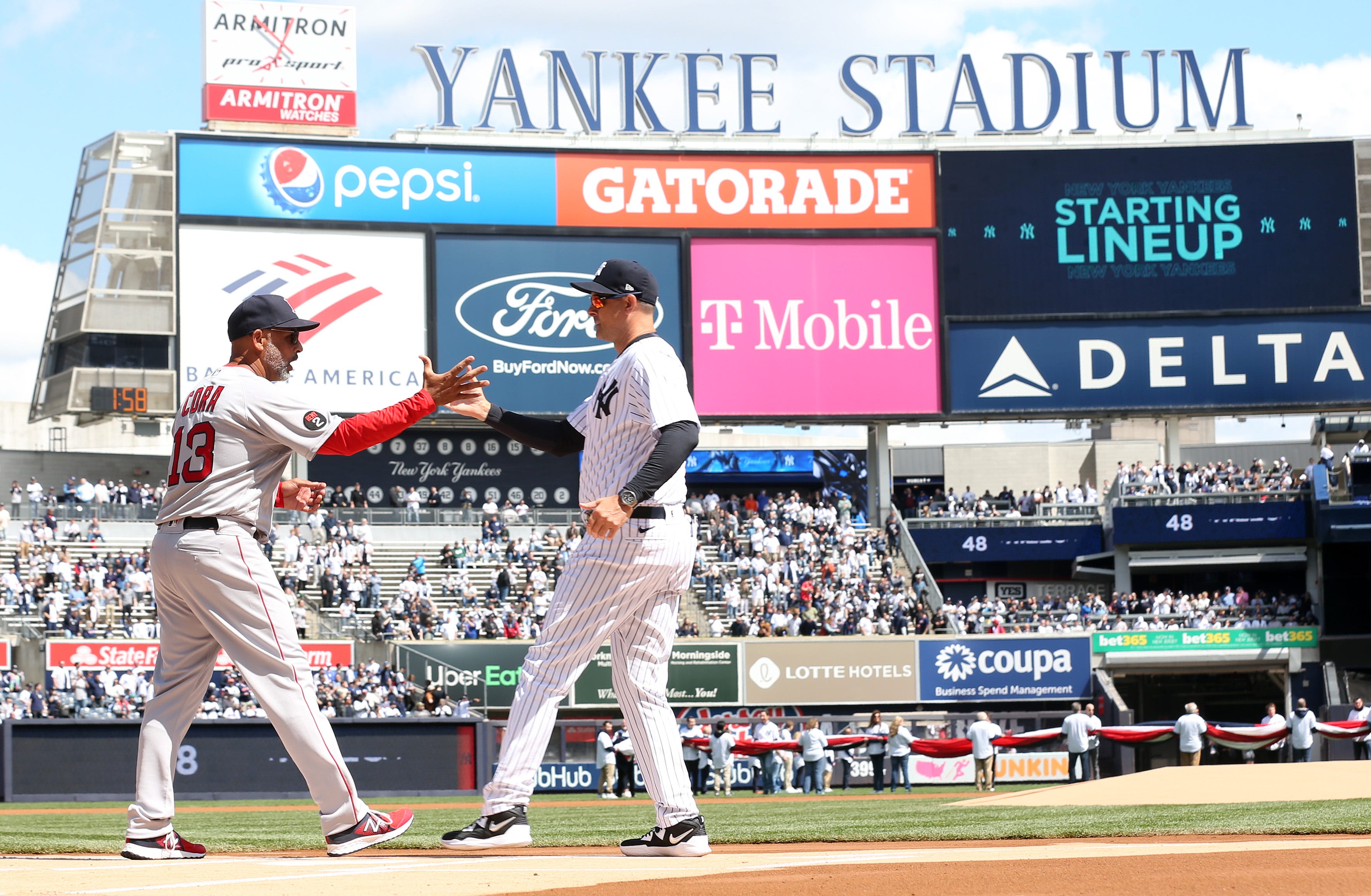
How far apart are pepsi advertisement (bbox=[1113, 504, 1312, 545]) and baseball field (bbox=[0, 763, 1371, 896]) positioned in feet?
79.6

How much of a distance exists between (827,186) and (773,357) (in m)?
4.53

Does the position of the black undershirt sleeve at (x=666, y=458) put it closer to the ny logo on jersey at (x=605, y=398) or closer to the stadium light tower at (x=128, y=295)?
the ny logo on jersey at (x=605, y=398)

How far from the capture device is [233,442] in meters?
5.79

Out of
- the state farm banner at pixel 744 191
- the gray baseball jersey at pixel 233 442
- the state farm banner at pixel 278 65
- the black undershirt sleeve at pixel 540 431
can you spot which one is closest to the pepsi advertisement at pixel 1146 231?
the state farm banner at pixel 744 191

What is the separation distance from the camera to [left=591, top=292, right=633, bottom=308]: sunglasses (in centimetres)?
620

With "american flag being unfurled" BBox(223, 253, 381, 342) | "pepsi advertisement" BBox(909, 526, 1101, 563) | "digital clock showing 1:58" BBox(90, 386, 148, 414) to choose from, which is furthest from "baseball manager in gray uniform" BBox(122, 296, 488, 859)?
"pepsi advertisement" BBox(909, 526, 1101, 563)

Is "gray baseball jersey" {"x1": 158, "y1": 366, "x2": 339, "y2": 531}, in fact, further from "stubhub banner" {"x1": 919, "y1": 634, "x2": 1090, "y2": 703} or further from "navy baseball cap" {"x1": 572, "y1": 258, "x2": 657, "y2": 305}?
"stubhub banner" {"x1": 919, "y1": 634, "x2": 1090, "y2": 703}

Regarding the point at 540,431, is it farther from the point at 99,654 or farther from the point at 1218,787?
the point at 99,654

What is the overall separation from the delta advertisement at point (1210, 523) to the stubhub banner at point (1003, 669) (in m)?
6.36

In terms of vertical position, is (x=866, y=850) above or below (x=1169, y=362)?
below

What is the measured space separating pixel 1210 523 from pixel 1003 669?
878 cm

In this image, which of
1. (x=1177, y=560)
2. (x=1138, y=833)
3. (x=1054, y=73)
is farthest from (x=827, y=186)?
(x=1138, y=833)

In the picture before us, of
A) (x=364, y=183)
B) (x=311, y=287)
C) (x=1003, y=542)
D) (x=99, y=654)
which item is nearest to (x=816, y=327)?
(x=1003, y=542)

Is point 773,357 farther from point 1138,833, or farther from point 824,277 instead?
point 1138,833
